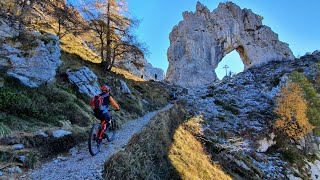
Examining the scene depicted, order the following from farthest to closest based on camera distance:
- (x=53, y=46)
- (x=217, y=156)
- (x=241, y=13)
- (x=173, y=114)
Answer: (x=241, y=13)
(x=173, y=114)
(x=217, y=156)
(x=53, y=46)

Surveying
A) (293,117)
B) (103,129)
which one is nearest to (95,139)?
(103,129)

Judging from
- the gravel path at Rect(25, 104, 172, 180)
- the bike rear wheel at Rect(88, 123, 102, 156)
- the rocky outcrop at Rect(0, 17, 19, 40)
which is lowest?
the gravel path at Rect(25, 104, 172, 180)

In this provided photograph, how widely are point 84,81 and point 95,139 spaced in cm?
927

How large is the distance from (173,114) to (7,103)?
10.8 meters

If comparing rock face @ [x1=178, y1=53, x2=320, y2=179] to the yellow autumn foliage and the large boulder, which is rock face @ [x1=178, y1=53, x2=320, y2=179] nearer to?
the yellow autumn foliage

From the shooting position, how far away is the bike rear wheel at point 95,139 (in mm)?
9086

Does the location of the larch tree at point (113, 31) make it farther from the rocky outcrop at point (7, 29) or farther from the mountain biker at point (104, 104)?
the mountain biker at point (104, 104)

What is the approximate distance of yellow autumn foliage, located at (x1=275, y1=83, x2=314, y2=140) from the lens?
32.7 metres

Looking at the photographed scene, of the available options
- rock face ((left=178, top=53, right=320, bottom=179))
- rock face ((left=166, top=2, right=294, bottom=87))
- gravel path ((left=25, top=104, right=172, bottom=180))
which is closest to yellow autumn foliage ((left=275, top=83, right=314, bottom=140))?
rock face ((left=178, top=53, right=320, bottom=179))

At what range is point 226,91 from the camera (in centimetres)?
4528

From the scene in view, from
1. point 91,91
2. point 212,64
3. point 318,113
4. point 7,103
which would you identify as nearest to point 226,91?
point 318,113

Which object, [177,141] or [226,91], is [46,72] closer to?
[177,141]

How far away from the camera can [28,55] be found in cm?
1458

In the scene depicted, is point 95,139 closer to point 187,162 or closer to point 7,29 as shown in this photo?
point 187,162
